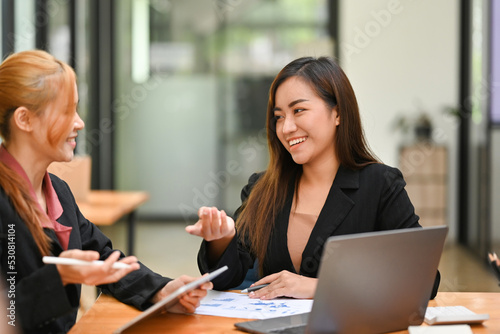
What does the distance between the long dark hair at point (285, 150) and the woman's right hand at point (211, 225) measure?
341mm

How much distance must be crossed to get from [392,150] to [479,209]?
1321 mm

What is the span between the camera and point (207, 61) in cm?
740

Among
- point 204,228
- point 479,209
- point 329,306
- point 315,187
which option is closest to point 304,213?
point 315,187

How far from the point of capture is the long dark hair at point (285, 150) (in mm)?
1993

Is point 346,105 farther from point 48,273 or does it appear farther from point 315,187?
point 48,273

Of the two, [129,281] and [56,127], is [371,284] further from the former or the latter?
[56,127]

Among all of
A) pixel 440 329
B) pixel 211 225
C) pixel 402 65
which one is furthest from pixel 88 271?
pixel 402 65

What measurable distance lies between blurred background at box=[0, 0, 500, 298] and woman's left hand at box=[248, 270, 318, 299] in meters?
4.51

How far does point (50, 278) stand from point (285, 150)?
1.02 m

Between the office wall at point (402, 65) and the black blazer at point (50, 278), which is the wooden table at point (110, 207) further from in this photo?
the office wall at point (402, 65)

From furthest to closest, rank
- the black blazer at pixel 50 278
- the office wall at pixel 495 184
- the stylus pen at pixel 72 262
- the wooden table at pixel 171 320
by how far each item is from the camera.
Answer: the office wall at pixel 495 184 < the wooden table at pixel 171 320 < the black blazer at pixel 50 278 < the stylus pen at pixel 72 262

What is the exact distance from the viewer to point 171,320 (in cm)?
146

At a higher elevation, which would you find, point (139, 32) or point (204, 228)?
point (139, 32)

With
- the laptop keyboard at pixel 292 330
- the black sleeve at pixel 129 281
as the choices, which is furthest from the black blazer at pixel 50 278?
the laptop keyboard at pixel 292 330
